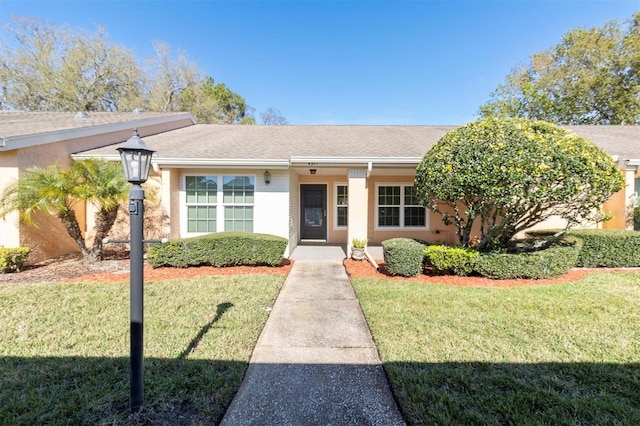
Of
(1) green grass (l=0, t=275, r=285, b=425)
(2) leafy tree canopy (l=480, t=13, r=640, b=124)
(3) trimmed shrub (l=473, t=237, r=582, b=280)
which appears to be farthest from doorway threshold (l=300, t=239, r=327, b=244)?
(2) leafy tree canopy (l=480, t=13, r=640, b=124)

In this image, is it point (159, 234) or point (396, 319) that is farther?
point (159, 234)

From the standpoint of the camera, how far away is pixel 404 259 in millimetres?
6141

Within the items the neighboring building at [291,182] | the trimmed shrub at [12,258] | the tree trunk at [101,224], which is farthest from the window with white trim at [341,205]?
the trimmed shrub at [12,258]

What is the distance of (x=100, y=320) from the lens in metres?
4.01

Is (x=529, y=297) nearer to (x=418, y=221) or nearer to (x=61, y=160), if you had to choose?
(x=418, y=221)

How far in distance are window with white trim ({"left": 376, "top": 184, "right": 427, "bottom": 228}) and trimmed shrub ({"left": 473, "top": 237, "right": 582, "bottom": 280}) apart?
411 cm

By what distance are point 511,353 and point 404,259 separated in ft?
10.1

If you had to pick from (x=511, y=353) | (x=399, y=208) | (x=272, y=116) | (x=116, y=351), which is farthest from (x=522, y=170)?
(x=272, y=116)

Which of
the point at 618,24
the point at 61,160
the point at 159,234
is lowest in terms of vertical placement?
the point at 159,234

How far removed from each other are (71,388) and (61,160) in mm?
7789

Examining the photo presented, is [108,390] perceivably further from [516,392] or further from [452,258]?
[452,258]

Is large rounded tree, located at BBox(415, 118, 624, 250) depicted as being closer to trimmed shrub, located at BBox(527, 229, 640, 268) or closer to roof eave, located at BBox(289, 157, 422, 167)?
trimmed shrub, located at BBox(527, 229, 640, 268)

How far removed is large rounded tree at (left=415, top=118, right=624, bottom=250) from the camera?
520cm

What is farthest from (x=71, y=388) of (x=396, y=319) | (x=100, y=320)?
(x=396, y=319)
